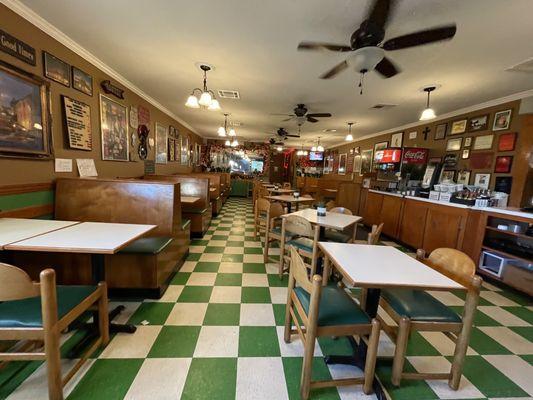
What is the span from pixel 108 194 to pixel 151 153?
246 cm

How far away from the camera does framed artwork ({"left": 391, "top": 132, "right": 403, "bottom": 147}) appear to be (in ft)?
19.8

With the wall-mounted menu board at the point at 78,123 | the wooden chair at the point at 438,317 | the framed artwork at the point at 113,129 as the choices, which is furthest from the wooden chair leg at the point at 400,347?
the framed artwork at the point at 113,129

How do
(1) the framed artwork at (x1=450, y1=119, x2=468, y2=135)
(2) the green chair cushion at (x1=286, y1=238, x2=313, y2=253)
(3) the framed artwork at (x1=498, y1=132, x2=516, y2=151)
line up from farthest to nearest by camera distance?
(1) the framed artwork at (x1=450, y1=119, x2=468, y2=135)
(3) the framed artwork at (x1=498, y1=132, x2=516, y2=151)
(2) the green chair cushion at (x1=286, y1=238, x2=313, y2=253)

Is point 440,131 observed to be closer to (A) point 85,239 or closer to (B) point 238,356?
(B) point 238,356

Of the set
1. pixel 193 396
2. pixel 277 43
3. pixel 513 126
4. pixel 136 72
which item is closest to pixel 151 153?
pixel 136 72

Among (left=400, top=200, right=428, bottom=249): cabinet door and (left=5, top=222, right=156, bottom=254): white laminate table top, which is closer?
(left=5, top=222, right=156, bottom=254): white laminate table top

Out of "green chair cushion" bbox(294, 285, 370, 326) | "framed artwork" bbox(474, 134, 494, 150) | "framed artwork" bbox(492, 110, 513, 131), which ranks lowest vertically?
"green chair cushion" bbox(294, 285, 370, 326)

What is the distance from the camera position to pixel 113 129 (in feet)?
10.8

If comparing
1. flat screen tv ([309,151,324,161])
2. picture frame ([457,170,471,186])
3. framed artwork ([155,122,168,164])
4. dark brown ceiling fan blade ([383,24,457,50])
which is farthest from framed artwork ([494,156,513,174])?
flat screen tv ([309,151,324,161])

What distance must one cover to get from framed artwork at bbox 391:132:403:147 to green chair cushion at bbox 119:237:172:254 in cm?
619

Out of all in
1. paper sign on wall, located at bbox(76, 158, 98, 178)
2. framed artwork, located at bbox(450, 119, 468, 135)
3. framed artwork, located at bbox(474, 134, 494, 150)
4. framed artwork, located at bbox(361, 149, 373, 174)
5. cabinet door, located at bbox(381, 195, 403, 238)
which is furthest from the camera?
framed artwork, located at bbox(361, 149, 373, 174)

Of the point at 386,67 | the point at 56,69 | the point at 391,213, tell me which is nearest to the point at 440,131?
the point at 391,213

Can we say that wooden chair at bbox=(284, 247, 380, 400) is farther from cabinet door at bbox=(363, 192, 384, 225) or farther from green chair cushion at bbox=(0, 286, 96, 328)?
cabinet door at bbox=(363, 192, 384, 225)

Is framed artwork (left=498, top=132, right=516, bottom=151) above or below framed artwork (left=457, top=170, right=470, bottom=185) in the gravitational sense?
above
